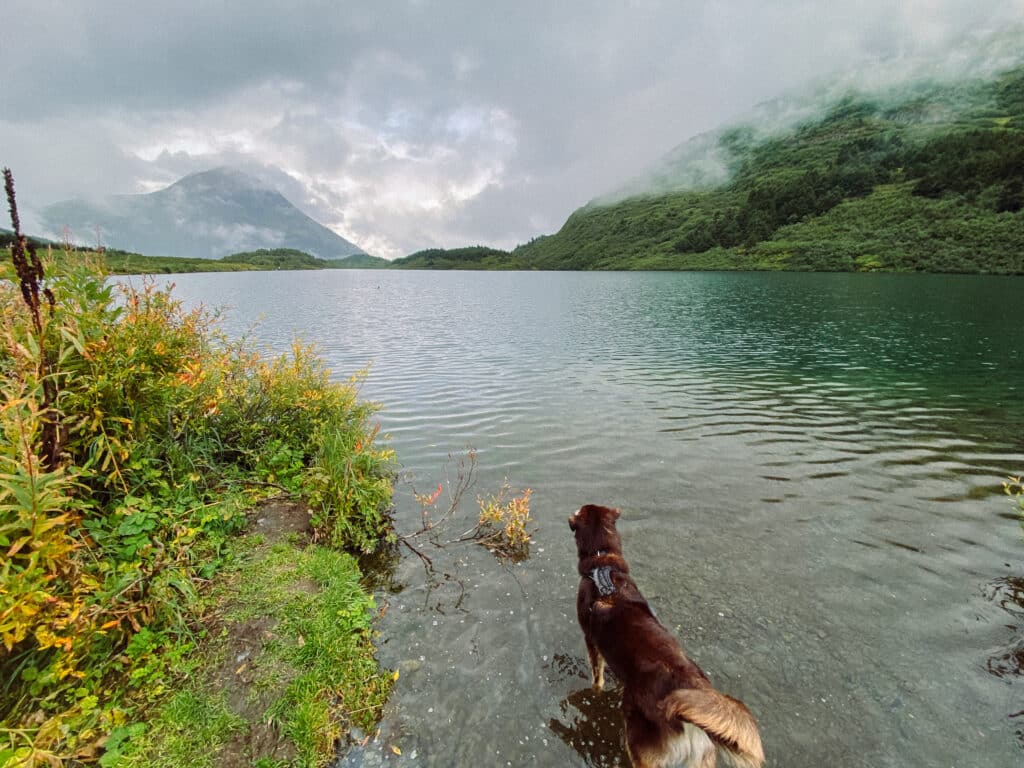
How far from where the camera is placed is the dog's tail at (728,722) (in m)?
3.07

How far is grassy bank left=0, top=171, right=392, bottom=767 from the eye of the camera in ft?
12.2

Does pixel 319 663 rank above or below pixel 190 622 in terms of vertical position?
below

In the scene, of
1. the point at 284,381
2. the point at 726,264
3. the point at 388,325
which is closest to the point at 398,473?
the point at 284,381

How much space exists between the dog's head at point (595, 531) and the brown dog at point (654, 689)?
0.26 m

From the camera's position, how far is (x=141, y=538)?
534 cm

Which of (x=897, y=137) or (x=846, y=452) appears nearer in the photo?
(x=846, y=452)

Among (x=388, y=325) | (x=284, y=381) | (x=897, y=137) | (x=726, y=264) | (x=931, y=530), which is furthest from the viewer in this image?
(x=897, y=137)

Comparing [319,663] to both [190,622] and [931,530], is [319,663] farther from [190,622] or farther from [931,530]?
[931,530]

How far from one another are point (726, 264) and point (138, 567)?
155876mm

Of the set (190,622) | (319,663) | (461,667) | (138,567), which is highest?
(138,567)

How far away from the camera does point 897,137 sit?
16550 centimetres

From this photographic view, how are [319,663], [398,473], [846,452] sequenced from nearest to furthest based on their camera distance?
[319,663]
[398,473]
[846,452]

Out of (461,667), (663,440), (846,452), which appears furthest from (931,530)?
(461,667)

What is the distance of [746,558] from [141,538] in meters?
9.18
